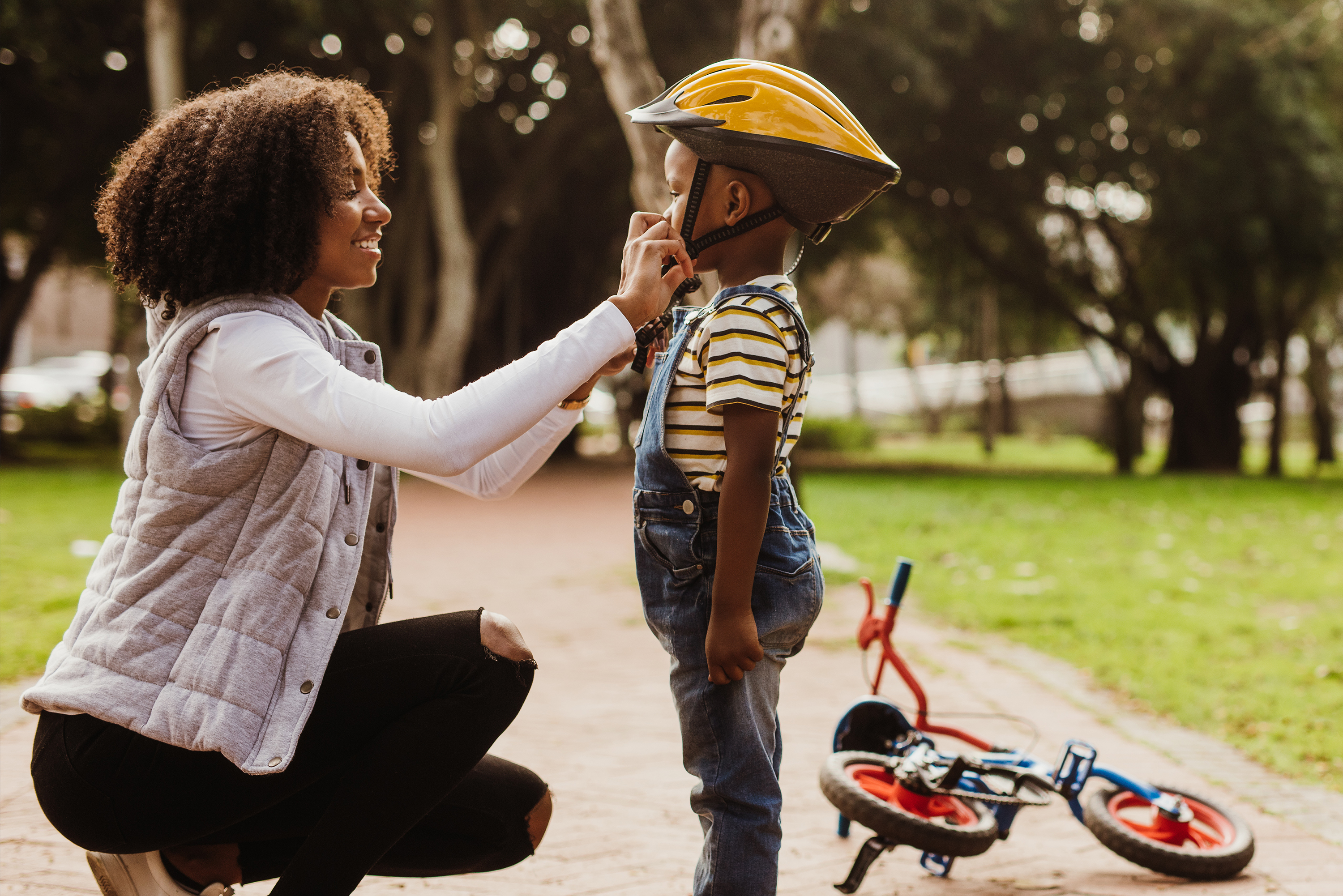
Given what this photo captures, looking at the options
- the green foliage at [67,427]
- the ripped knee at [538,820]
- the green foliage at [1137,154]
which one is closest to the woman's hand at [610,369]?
the ripped knee at [538,820]

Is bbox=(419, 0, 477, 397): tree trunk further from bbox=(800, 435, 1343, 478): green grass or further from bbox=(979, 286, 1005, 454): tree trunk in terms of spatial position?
bbox=(979, 286, 1005, 454): tree trunk

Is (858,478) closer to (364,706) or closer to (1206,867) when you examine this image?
(1206,867)

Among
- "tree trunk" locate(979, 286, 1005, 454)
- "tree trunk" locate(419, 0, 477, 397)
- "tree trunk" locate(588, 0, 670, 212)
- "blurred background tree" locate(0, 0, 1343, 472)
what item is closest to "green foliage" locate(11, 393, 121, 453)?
"blurred background tree" locate(0, 0, 1343, 472)

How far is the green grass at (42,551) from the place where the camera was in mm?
5234

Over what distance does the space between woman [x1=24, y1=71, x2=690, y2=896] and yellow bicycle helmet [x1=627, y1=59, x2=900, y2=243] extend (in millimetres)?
224

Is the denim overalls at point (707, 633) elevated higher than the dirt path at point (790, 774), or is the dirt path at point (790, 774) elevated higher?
the denim overalls at point (707, 633)

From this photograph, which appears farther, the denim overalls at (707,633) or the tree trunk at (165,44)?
the tree trunk at (165,44)

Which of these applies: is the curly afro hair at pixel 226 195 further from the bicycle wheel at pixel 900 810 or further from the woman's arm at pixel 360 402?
the bicycle wheel at pixel 900 810

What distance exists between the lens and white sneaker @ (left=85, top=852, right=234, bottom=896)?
6.46 feet

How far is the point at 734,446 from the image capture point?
1967 mm

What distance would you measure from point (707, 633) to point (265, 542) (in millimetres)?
801

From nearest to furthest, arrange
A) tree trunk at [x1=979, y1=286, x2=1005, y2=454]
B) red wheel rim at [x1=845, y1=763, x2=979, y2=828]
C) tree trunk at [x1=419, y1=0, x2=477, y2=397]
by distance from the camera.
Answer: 1. red wheel rim at [x1=845, y1=763, x2=979, y2=828]
2. tree trunk at [x1=419, y1=0, x2=477, y2=397]
3. tree trunk at [x1=979, y1=286, x2=1005, y2=454]

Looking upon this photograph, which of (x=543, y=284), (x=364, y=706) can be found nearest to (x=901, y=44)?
(x=543, y=284)

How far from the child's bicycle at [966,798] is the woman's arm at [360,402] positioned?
1377 millimetres
